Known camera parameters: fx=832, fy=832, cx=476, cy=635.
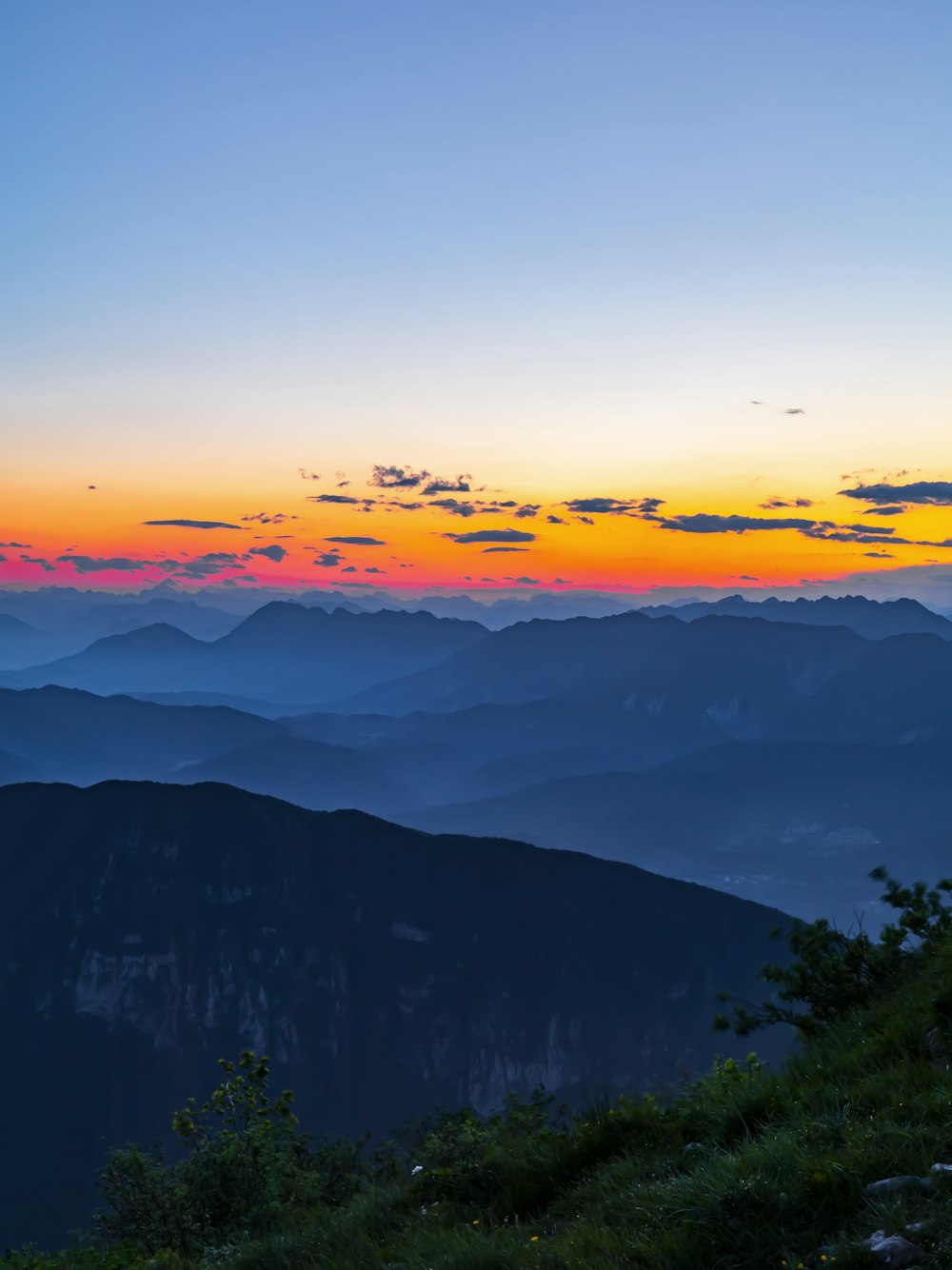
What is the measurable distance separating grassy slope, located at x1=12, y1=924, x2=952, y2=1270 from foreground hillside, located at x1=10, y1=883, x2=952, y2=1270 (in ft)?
0.07

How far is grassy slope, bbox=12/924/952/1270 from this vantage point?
6.76m

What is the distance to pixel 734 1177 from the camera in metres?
7.24

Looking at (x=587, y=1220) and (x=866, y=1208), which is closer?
(x=866, y=1208)

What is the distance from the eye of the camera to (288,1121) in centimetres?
2133

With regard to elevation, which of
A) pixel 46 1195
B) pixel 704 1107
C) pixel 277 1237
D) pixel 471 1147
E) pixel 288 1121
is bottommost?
pixel 46 1195

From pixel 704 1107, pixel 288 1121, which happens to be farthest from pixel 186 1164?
pixel 704 1107

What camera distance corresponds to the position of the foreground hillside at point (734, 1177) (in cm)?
674

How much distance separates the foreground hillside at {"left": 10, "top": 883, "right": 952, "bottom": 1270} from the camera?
6.74 meters

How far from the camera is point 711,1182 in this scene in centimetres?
729

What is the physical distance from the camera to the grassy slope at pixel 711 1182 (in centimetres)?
676

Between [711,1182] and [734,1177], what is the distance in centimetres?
21

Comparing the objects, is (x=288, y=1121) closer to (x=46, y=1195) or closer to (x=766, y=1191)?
(x=766, y=1191)

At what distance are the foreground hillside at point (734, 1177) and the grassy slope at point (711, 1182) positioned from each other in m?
0.02

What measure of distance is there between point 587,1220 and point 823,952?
10.4 meters
